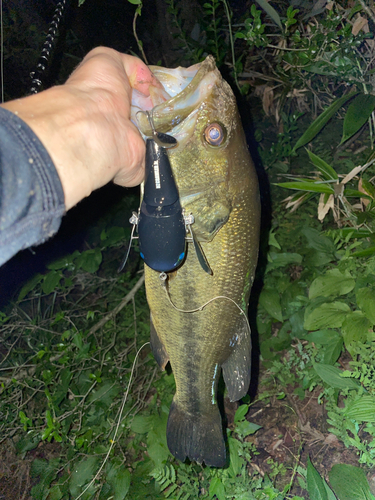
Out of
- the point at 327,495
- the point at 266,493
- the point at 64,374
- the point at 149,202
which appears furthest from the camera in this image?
the point at 64,374

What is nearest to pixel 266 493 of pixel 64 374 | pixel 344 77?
pixel 64 374

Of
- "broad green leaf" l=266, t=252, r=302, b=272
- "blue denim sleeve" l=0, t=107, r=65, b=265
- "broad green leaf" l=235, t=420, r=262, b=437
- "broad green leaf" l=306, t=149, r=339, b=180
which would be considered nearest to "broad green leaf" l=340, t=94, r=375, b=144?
"broad green leaf" l=306, t=149, r=339, b=180

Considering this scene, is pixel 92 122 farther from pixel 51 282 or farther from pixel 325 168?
pixel 51 282

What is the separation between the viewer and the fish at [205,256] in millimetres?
1510

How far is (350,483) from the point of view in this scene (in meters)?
2.45

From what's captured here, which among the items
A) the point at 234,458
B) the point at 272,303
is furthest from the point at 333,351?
the point at 234,458

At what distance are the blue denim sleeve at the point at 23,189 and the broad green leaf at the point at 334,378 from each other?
238 centimetres

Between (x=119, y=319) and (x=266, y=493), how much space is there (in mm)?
2248

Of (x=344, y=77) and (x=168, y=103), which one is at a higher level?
(x=168, y=103)

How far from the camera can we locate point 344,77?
304 cm

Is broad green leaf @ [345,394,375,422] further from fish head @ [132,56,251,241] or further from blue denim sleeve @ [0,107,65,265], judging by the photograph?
blue denim sleeve @ [0,107,65,265]

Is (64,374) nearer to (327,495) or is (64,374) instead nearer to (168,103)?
(327,495)

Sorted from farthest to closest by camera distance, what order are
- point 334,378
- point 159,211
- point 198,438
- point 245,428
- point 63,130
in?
point 245,428, point 334,378, point 198,438, point 159,211, point 63,130

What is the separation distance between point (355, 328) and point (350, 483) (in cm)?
105
